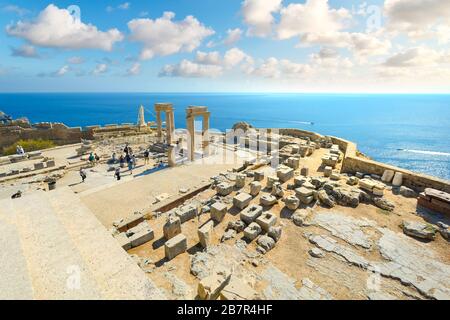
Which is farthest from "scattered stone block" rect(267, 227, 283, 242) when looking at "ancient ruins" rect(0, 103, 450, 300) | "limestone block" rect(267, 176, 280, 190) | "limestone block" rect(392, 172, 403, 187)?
"limestone block" rect(392, 172, 403, 187)

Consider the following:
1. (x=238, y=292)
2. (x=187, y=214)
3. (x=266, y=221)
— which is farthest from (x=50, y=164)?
(x=238, y=292)

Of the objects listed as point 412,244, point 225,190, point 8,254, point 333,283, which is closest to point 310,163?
point 225,190

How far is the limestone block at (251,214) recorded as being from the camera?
26.2ft

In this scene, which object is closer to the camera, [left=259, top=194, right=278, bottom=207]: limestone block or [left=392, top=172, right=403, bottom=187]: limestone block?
[left=259, top=194, right=278, bottom=207]: limestone block

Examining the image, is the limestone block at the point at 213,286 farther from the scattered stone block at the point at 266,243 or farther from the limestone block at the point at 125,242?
the limestone block at the point at 125,242

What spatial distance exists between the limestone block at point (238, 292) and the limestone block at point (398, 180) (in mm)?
9402

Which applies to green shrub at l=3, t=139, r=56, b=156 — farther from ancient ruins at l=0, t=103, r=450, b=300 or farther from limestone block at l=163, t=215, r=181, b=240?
limestone block at l=163, t=215, r=181, b=240

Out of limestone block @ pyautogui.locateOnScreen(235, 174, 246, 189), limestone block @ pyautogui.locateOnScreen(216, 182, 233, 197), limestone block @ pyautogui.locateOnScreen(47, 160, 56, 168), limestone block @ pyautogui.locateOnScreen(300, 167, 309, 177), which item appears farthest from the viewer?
limestone block @ pyautogui.locateOnScreen(47, 160, 56, 168)

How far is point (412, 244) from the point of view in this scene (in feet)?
22.7

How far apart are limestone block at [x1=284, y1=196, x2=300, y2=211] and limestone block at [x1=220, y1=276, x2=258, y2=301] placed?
435 centimetres

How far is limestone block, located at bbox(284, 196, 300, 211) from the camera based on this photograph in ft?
28.9

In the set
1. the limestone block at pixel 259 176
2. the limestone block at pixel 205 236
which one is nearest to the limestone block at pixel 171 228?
the limestone block at pixel 205 236
